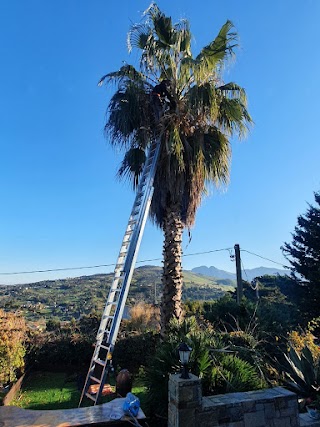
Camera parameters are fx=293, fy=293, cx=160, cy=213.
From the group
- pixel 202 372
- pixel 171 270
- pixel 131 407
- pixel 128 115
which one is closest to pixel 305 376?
pixel 202 372

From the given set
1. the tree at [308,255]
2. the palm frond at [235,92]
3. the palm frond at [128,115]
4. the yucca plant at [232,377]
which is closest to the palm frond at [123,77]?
the palm frond at [128,115]

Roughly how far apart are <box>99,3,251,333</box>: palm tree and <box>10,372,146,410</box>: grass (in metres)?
3.15

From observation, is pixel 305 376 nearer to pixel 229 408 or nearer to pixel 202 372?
pixel 202 372

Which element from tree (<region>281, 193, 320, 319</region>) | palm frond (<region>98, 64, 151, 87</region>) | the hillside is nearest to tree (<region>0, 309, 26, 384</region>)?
palm frond (<region>98, 64, 151, 87</region>)

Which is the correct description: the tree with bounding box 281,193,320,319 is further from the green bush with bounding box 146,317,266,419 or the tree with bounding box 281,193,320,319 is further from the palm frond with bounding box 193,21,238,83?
the palm frond with bounding box 193,21,238,83

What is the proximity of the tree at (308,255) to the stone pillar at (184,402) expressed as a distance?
9.76 metres

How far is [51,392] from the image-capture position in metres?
6.64

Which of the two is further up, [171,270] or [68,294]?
[171,270]

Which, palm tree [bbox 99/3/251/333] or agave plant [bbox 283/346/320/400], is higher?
palm tree [bbox 99/3/251/333]

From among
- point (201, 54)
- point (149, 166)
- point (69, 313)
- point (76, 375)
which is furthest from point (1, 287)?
point (201, 54)

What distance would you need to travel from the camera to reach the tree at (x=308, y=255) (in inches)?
469

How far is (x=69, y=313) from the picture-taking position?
2119 cm

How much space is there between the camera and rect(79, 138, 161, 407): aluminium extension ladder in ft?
18.4

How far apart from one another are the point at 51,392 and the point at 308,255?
11.2 metres
